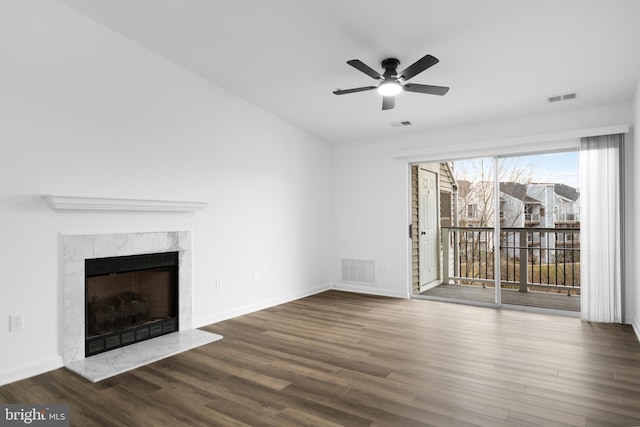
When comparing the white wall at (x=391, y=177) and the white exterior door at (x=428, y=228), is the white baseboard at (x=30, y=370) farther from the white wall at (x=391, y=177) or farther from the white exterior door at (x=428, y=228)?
the white exterior door at (x=428, y=228)

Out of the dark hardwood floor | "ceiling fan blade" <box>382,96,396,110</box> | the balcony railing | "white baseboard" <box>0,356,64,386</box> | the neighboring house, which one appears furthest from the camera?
the balcony railing

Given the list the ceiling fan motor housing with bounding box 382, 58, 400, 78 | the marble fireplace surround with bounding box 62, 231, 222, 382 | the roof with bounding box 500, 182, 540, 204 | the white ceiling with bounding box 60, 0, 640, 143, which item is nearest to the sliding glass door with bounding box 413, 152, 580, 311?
the roof with bounding box 500, 182, 540, 204

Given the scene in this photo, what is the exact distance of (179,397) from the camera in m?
2.57

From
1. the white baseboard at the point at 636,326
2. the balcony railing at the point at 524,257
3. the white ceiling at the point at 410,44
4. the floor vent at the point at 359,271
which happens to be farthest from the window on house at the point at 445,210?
the white baseboard at the point at 636,326

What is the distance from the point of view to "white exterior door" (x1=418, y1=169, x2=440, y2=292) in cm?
633

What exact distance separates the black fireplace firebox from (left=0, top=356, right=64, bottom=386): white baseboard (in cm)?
25

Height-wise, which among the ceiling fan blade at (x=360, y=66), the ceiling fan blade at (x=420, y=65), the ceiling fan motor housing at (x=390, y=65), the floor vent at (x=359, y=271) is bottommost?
the floor vent at (x=359, y=271)

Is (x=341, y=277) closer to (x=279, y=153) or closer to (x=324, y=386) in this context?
(x=279, y=153)

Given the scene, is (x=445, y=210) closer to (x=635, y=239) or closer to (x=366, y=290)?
(x=366, y=290)

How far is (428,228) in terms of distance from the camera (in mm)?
6551

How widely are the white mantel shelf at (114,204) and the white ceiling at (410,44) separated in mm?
1581

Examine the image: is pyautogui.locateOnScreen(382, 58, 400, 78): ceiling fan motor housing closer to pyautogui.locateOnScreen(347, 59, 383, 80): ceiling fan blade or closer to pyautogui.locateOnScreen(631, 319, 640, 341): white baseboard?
pyautogui.locateOnScreen(347, 59, 383, 80): ceiling fan blade

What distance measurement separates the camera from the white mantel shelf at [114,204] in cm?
306

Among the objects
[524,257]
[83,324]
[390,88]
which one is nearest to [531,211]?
[524,257]
